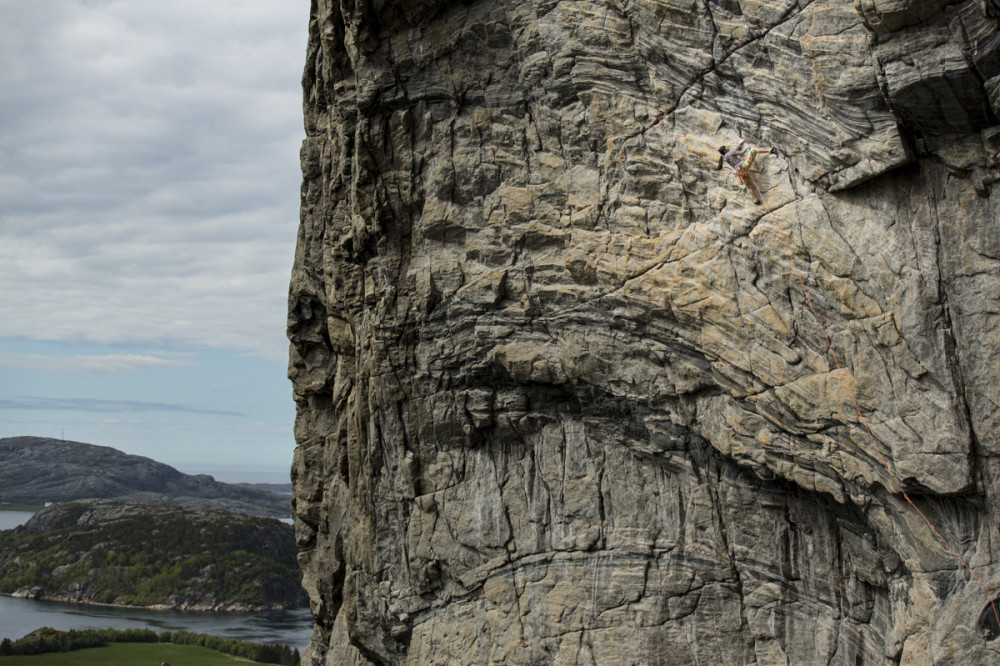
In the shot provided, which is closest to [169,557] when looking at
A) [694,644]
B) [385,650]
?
[385,650]

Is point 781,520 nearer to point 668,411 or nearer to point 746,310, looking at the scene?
point 668,411

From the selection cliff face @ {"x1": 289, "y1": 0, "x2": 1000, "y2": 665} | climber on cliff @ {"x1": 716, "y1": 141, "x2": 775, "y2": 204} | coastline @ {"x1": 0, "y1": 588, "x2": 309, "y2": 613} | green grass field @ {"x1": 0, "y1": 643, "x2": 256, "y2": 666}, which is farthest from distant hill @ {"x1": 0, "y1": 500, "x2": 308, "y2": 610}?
climber on cliff @ {"x1": 716, "y1": 141, "x2": 775, "y2": 204}

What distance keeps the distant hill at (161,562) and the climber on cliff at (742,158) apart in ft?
335

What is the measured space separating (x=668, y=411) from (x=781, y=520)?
9.27 ft

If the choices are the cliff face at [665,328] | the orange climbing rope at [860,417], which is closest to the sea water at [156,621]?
the cliff face at [665,328]

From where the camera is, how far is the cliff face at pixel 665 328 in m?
11.2

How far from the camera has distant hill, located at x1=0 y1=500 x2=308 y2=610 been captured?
4067 inches

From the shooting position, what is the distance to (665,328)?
14422 millimetres

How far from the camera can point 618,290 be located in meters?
14.8

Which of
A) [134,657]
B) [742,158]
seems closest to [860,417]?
[742,158]

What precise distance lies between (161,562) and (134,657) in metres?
40.6

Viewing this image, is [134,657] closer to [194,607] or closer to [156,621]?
[156,621]

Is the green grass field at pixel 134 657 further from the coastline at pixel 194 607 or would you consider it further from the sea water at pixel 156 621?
the coastline at pixel 194 607

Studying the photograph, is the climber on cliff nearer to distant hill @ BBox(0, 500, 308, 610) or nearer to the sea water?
the sea water
